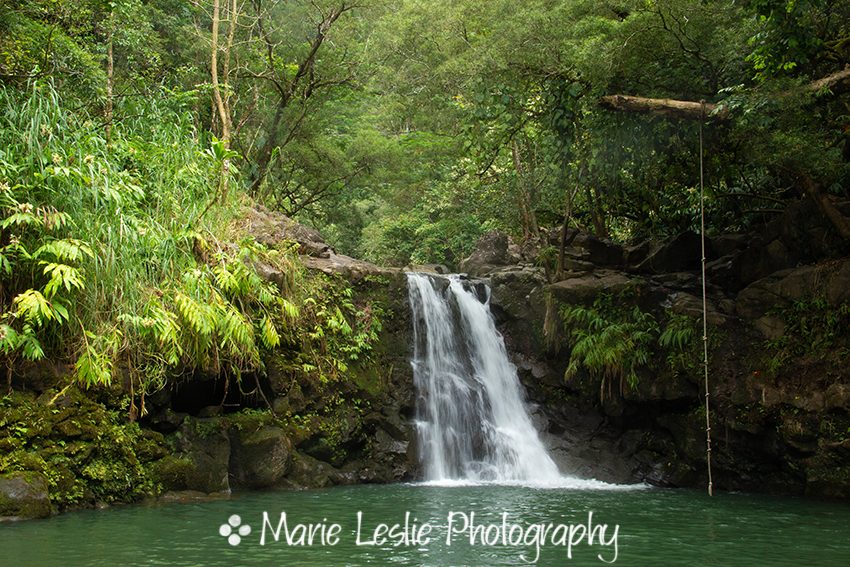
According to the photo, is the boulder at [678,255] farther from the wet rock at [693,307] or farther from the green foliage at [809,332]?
the green foliage at [809,332]

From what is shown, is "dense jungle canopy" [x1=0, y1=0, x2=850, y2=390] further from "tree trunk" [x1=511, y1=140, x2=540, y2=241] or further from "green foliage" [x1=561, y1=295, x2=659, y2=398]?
"green foliage" [x1=561, y1=295, x2=659, y2=398]

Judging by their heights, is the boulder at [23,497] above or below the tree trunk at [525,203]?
below

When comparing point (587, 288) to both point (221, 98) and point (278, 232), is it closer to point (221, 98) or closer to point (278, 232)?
point (278, 232)

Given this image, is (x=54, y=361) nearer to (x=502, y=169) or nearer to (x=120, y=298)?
(x=120, y=298)

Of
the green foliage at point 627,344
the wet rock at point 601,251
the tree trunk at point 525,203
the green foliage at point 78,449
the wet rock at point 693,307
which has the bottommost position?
the green foliage at point 78,449

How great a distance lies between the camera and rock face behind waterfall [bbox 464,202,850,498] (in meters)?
10.2

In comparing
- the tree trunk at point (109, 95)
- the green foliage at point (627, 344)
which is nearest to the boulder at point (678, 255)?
the green foliage at point (627, 344)

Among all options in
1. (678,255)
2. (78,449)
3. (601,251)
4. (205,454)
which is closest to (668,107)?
(678,255)

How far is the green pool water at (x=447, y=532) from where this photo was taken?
586cm

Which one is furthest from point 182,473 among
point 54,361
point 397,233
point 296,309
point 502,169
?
point 397,233

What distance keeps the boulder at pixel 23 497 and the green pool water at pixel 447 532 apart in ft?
0.68

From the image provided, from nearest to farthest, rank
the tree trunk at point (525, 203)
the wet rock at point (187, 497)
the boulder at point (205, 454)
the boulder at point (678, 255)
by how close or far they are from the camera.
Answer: the wet rock at point (187, 497)
the boulder at point (205, 454)
the boulder at point (678, 255)
the tree trunk at point (525, 203)

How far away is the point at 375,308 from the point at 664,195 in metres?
6.31

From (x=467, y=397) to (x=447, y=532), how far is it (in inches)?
219
